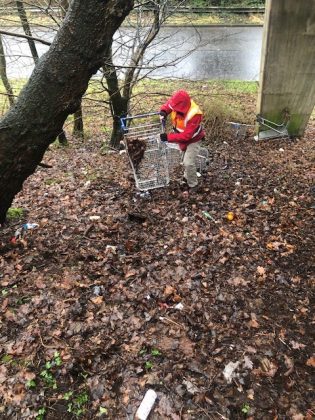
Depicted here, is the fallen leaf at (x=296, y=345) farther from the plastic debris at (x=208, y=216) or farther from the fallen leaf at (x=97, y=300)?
the plastic debris at (x=208, y=216)

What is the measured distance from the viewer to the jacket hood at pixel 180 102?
515 centimetres

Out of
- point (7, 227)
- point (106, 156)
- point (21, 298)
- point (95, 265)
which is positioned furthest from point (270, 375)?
point (106, 156)

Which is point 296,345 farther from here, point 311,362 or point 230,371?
point 230,371

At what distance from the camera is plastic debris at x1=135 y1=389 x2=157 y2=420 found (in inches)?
102

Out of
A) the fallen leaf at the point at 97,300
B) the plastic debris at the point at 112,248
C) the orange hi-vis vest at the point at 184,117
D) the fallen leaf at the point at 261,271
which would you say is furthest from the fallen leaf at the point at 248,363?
the orange hi-vis vest at the point at 184,117

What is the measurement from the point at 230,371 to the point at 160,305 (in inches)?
36.2

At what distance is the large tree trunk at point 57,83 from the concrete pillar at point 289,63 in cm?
576

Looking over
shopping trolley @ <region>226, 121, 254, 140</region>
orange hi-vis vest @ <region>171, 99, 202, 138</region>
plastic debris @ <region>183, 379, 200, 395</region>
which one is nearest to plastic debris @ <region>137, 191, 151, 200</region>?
orange hi-vis vest @ <region>171, 99, 202, 138</region>

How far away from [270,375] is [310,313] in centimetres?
92

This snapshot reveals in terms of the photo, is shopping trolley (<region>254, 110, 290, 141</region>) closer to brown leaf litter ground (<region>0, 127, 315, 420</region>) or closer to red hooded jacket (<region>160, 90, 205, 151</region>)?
brown leaf litter ground (<region>0, 127, 315, 420</region>)

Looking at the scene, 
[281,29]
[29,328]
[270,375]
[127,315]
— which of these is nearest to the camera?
[270,375]

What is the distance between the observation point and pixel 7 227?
14.9 ft

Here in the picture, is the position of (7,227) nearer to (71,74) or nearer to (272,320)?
(71,74)

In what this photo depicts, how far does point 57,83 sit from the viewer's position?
3.11 m
